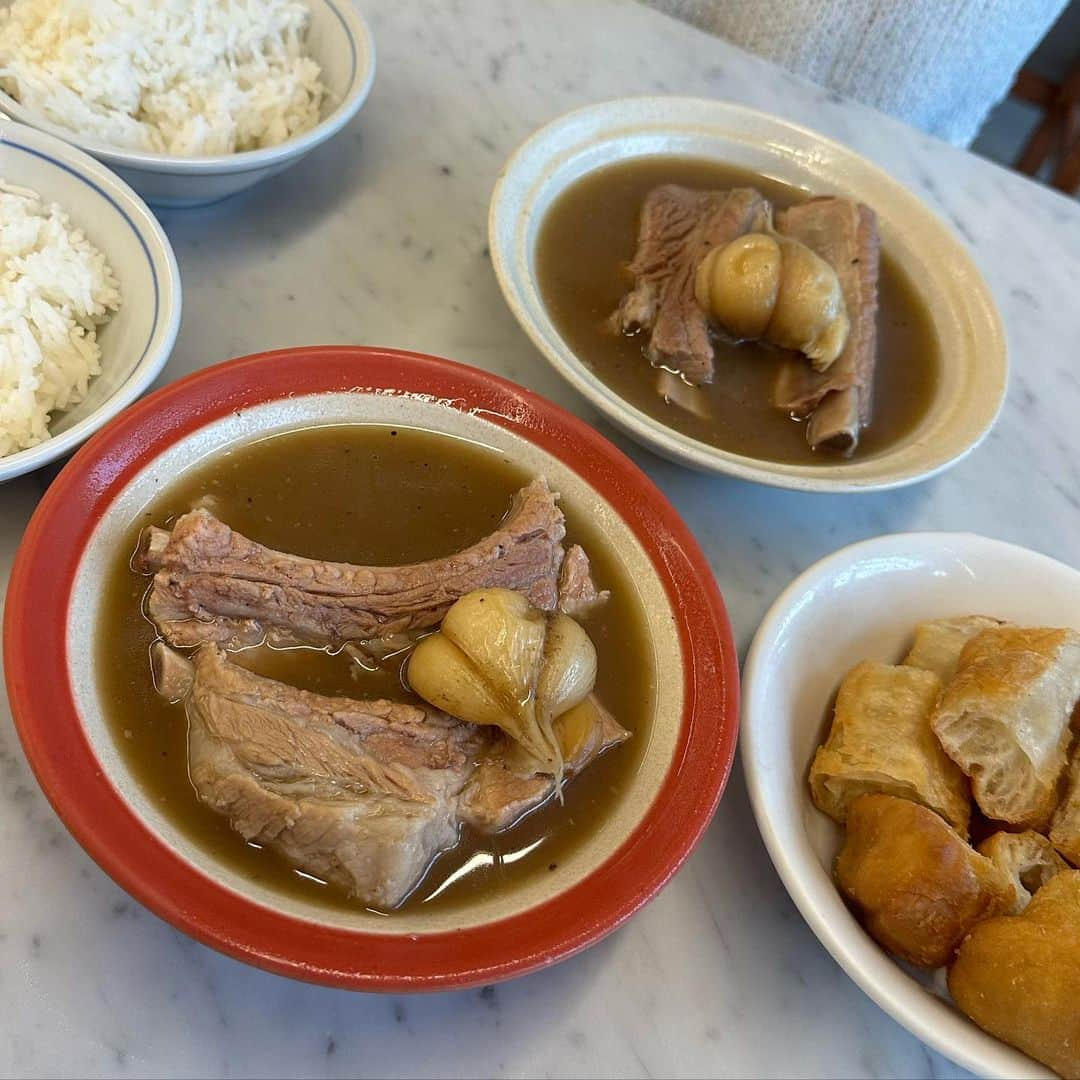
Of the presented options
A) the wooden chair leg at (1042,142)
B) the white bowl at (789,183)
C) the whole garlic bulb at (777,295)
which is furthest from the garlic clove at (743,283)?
the wooden chair leg at (1042,142)

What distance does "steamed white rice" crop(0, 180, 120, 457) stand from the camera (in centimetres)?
142

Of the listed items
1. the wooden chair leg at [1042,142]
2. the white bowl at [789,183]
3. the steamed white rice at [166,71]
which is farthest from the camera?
the wooden chair leg at [1042,142]

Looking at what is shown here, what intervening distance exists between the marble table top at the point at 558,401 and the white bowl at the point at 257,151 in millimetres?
162

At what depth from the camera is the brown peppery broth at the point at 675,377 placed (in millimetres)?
1781

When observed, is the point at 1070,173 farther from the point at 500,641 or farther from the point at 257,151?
the point at 500,641

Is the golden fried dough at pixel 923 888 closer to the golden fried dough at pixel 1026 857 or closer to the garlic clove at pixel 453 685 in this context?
the golden fried dough at pixel 1026 857


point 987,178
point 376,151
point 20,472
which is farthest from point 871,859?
point 987,178

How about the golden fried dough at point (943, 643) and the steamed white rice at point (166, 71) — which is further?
the steamed white rice at point (166, 71)

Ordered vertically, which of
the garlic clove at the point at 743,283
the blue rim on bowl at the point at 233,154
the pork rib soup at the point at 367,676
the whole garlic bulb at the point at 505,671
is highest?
the garlic clove at the point at 743,283

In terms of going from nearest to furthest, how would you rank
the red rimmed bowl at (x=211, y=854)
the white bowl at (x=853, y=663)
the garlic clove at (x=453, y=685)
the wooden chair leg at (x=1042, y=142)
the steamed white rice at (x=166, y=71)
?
the red rimmed bowl at (x=211, y=854), the white bowl at (x=853, y=663), the garlic clove at (x=453, y=685), the steamed white rice at (x=166, y=71), the wooden chair leg at (x=1042, y=142)

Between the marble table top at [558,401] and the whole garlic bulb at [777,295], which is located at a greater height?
the whole garlic bulb at [777,295]

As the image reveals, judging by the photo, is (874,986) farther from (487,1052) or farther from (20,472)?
(20,472)

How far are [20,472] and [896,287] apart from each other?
1779mm

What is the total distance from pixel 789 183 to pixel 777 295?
1.88ft
